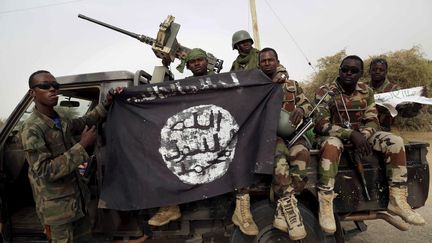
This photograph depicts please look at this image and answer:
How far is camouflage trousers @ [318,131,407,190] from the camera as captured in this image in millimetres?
2465

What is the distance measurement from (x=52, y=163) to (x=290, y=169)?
5.86ft

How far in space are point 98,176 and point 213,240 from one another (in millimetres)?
1215

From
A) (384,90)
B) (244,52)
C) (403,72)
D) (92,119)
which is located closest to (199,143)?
(92,119)

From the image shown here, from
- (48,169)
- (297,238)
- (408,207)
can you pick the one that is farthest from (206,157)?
(408,207)

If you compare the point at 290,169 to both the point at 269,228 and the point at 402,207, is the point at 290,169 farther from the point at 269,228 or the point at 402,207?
the point at 402,207

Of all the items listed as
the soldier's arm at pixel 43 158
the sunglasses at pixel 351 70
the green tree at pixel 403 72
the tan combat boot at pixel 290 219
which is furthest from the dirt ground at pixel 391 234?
the green tree at pixel 403 72

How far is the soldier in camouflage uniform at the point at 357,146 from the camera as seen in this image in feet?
8.07

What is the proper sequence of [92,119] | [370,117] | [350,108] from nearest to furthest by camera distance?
[92,119] → [370,117] → [350,108]

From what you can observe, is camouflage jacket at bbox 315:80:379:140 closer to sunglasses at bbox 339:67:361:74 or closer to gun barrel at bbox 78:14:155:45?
sunglasses at bbox 339:67:361:74

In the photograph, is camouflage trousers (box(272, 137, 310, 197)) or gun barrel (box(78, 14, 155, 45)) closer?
camouflage trousers (box(272, 137, 310, 197))

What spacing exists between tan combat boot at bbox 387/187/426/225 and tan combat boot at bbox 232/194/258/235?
43.4 inches

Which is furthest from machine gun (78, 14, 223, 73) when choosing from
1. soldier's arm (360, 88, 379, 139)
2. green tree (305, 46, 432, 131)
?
green tree (305, 46, 432, 131)

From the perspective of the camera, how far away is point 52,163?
2.32 metres

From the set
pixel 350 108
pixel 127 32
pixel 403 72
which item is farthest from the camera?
pixel 403 72
